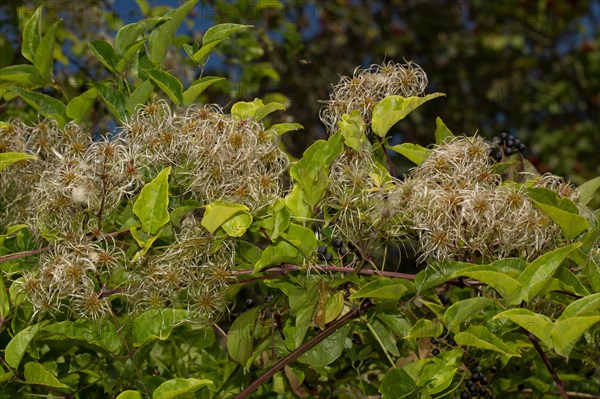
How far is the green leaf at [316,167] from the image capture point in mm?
1154

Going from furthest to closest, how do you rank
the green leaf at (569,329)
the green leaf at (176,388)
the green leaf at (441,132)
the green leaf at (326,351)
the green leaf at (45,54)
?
the green leaf at (45,54), the green leaf at (441,132), the green leaf at (326,351), the green leaf at (176,388), the green leaf at (569,329)

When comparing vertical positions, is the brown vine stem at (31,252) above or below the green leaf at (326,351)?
above

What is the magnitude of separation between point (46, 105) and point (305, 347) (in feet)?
1.93

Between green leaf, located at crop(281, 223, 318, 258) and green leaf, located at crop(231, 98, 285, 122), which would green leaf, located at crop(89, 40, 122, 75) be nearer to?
green leaf, located at crop(231, 98, 285, 122)

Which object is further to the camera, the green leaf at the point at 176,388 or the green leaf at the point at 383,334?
the green leaf at the point at 383,334

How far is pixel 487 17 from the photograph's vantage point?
525 centimetres

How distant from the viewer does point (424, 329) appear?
47.4 inches

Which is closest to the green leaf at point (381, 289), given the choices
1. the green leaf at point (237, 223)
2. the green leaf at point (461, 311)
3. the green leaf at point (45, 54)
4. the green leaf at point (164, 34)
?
the green leaf at point (461, 311)

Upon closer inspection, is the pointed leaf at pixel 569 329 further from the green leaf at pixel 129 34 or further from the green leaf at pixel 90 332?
the green leaf at pixel 129 34

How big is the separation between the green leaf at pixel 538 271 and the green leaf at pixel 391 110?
11.2 inches

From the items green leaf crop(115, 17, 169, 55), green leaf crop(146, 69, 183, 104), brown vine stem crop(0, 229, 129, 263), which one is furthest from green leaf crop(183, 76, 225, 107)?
brown vine stem crop(0, 229, 129, 263)

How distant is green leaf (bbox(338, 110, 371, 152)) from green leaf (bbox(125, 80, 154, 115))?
0.31 meters

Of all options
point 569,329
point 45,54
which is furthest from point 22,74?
point 569,329

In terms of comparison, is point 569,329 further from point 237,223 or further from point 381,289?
point 237,223
